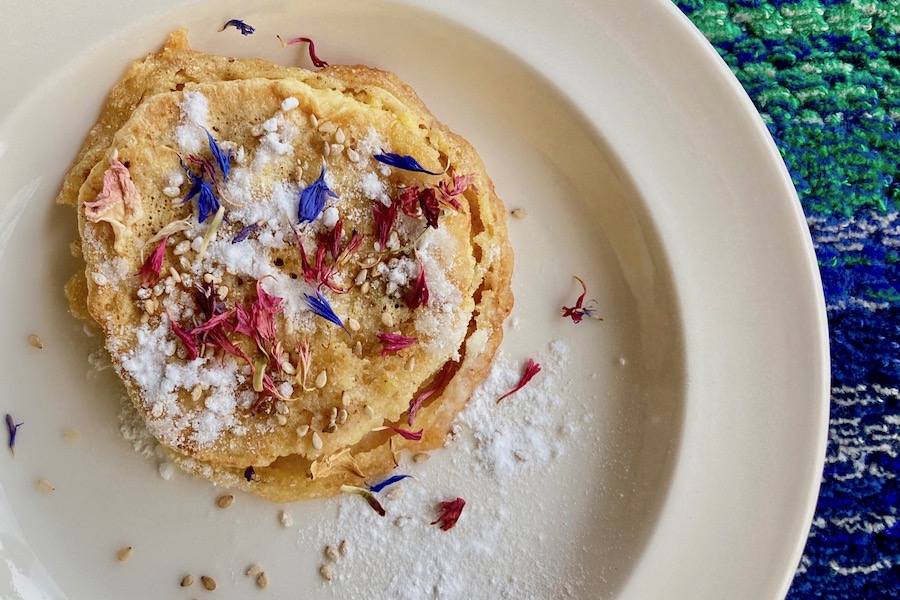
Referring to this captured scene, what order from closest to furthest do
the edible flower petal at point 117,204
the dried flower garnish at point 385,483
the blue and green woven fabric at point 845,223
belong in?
the edible flower petal at point 117,204 < the dried flower garnish at point 385,483 < the blue and green woven fabric at point 845,223

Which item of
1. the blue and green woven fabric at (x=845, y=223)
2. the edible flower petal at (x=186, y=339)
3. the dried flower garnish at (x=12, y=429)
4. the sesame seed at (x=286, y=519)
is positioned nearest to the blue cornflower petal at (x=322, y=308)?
the edible flower petal at (x=186, y=339)

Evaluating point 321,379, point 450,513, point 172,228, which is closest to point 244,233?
point 172,228

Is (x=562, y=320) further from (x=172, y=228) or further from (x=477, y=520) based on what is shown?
(x=172, y=228)

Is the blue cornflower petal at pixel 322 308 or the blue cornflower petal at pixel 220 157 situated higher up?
the blue cornflower petal at pixel 220 157

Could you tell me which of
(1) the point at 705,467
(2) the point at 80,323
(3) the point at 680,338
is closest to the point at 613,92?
(3) the point at 680,338

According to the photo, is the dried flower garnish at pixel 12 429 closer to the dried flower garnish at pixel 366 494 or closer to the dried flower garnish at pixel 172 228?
the dried flower garnish at pixel 172 228
